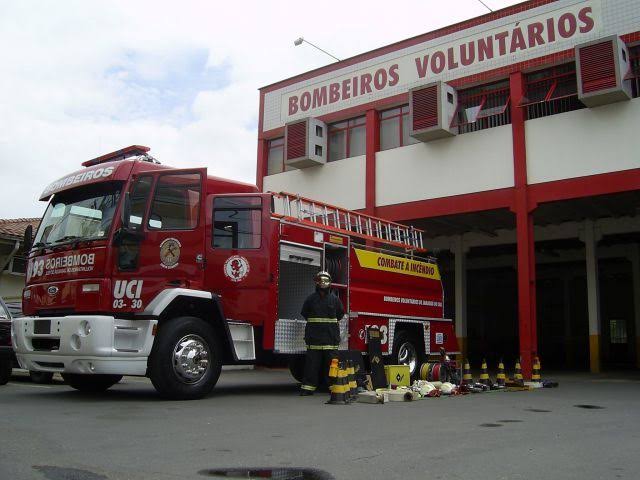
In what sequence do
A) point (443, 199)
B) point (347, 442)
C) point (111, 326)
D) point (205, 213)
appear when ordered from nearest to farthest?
point (347, 442)
point (111, 326)
point (205, 213)
point (443, 199)

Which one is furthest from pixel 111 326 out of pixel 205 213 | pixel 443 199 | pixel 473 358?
pixel 473 358

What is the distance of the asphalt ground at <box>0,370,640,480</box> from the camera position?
14.9 ft

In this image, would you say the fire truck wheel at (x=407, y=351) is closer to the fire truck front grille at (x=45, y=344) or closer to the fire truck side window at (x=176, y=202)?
the fire truck side window at (x=176, y=202)

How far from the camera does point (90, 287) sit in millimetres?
8188

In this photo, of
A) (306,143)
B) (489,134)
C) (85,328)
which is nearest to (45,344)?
(85,328)

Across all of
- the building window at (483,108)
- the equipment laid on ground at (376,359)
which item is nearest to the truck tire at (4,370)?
the equipment laid on ground at (376,359)

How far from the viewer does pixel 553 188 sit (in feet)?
50.6

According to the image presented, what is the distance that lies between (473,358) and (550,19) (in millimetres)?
18568

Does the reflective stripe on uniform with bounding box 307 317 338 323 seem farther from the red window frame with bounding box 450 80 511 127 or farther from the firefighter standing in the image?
the red window frame with bounding box 450 80 511 127

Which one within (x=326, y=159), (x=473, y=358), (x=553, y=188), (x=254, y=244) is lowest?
(x=473, y=358)

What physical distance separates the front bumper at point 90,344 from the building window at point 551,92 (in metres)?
11.5

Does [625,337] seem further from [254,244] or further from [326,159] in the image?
[254,244]

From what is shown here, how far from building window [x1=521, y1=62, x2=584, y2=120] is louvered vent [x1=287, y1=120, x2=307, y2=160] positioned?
6.68 m

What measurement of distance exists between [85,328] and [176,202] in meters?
2.07
